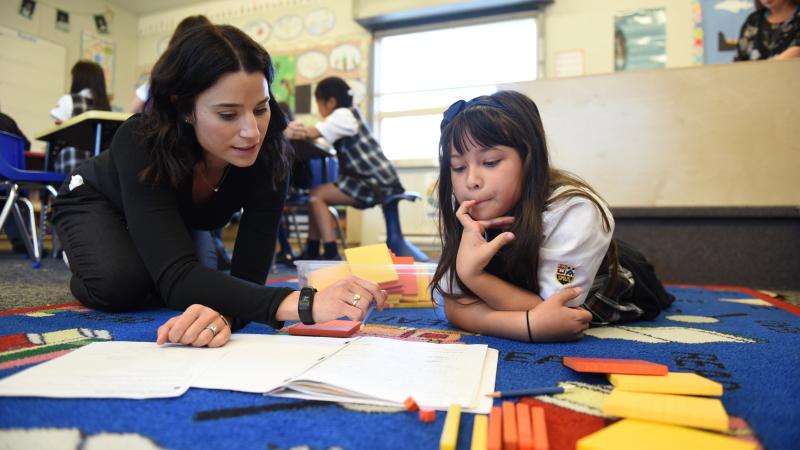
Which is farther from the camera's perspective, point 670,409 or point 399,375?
point 399,375

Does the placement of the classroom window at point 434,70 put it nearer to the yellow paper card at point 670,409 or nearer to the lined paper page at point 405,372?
the lined paper page at point 405,372

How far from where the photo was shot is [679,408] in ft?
1.62

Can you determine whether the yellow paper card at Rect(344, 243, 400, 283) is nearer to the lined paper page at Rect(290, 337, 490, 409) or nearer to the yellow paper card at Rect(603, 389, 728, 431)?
the lined paper page at Rect(290, 337, 490, 409)

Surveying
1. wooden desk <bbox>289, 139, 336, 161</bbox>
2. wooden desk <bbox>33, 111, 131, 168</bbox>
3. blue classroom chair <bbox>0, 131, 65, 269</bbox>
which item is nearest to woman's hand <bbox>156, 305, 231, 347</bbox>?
wooden desk <bbox>33, 111, 131, 168</bbox>

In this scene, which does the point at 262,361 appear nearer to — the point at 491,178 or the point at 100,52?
the point at 491,178

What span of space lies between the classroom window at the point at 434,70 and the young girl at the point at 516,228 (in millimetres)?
3106

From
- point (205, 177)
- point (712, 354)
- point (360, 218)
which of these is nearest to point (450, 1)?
point (360, 218)

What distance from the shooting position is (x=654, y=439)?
442mm

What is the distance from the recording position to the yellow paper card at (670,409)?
47 cm

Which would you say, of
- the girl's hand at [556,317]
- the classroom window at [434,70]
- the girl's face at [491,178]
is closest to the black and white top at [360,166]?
the classroom window at [434,70]

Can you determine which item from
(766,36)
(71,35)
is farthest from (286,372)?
(71,35)

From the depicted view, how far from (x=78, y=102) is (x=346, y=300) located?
2.50 m

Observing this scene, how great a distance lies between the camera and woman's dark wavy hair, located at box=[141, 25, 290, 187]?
878mm

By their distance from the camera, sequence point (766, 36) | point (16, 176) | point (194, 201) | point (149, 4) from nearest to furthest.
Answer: point (194, 201) < point (16, 176) < point (766, 36) < point (149, 4)
